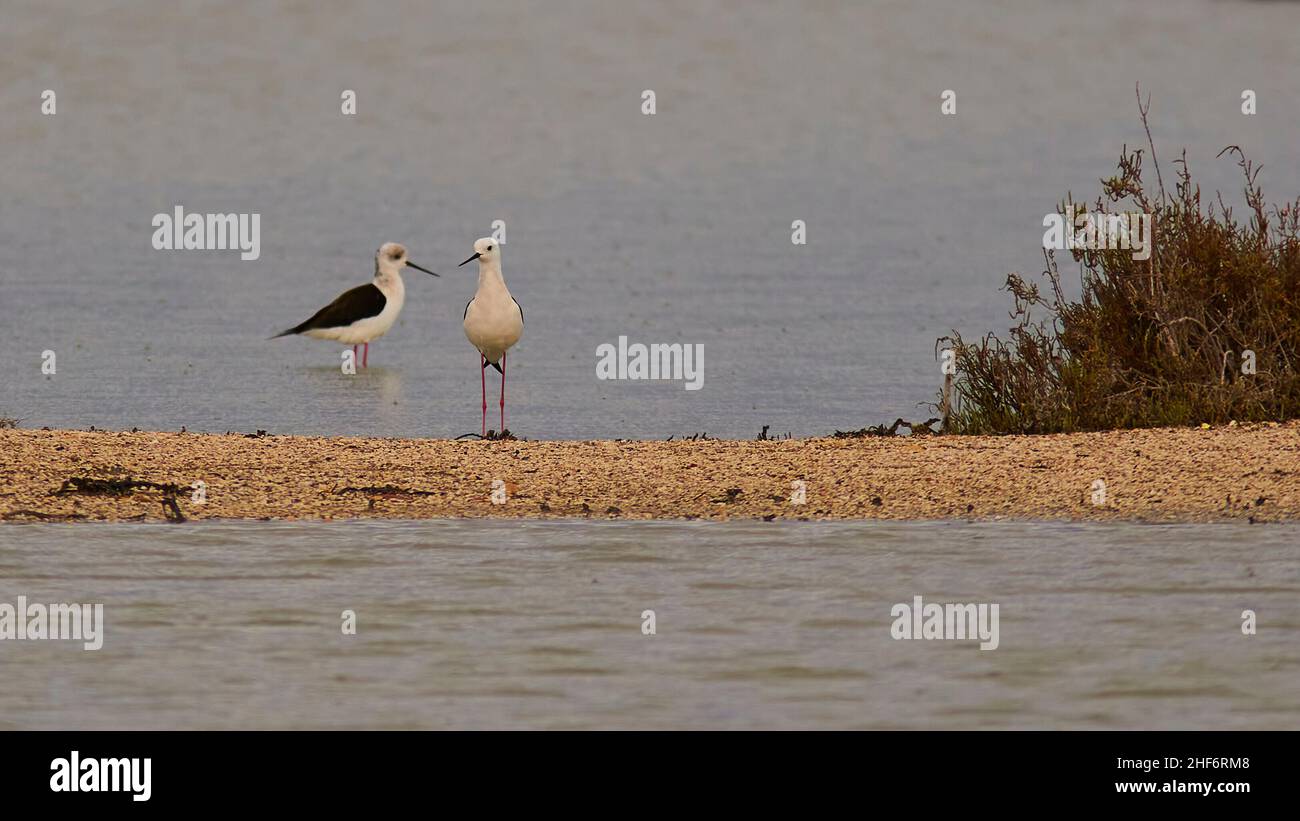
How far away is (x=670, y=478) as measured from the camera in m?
10.9

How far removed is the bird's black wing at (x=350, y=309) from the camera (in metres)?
17.4

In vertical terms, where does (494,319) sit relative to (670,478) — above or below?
above

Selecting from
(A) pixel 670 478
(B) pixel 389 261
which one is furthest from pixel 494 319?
(B) pixel 389 261

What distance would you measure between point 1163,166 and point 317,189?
975 cm

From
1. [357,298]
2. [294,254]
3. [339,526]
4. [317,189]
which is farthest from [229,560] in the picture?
[317,189]

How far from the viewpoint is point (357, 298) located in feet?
57.6

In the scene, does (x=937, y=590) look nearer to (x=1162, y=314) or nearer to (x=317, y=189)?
(x=1162, y=314)

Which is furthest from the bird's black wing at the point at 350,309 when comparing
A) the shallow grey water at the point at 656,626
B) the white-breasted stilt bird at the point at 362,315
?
the shallow grey water at the point at 656,626

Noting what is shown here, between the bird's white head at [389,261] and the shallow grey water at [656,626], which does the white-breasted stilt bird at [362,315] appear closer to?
→ the bird's white head at [389,261]

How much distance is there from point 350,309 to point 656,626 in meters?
9.82

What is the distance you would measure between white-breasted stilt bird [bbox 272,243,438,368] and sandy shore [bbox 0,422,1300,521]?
18.8 ft

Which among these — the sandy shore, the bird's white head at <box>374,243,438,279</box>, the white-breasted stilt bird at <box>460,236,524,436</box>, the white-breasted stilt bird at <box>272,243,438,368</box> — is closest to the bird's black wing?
the white-breasted stilt bird at <box>272,243,438,368</box>

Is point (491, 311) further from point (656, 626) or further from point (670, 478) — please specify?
point (656, 626)

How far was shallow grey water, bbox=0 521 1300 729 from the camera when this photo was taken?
23.0 feet
